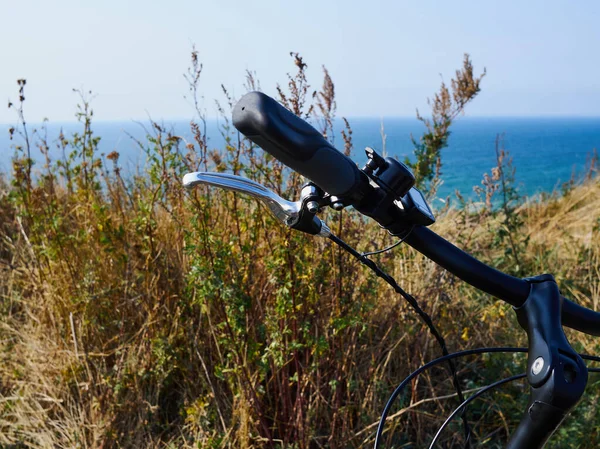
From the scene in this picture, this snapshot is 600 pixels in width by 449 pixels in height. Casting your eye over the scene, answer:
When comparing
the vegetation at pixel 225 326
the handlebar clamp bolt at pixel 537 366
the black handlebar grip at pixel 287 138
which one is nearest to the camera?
the black handlebar grip at pixel 287 138

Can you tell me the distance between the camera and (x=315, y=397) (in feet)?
9.11

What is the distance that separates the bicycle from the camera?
78 cm

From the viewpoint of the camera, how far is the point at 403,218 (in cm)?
92

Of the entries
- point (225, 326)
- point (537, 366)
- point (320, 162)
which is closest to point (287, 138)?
point (320, 162)

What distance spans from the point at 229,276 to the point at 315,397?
719 mm

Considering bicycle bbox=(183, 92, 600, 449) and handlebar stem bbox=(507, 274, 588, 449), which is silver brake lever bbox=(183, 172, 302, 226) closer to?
bicycle bbox=(183, 92, 600, 449)

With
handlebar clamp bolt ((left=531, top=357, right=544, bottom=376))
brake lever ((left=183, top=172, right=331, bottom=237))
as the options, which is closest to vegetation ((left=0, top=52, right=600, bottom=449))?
brake lever ((left=183, top=172, right=331, bottom=237))

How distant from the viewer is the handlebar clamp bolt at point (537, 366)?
0.86 metres

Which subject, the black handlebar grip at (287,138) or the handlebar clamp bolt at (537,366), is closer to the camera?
the black handlebar grip at (287,138)

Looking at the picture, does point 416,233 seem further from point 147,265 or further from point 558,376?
point 147,265

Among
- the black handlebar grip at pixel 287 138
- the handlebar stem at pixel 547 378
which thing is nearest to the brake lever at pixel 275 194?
the black handlebar grip at pixel 287 138

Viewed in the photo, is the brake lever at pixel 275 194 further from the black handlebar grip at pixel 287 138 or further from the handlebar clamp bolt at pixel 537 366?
the handlebar clamp bolt at pixel 537 366

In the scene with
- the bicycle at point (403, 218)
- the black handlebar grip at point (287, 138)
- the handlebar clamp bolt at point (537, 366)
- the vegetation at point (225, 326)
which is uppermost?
the black handlebar grip at point (287, 138)

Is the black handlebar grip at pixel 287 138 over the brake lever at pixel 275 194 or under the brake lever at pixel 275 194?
over
